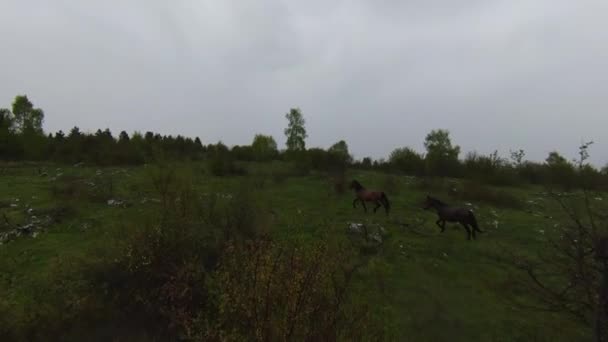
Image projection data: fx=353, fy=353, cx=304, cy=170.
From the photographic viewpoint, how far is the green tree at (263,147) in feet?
128

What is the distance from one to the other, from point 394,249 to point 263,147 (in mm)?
38015

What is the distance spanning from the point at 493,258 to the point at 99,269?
40.4ft

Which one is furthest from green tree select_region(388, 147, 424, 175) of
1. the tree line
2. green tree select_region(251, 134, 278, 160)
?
green tree select_region(251, 134, 278, 160)

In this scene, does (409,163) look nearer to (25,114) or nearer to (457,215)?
(457,215)

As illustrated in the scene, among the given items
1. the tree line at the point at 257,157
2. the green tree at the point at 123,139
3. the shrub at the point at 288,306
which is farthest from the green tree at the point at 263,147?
the shrub at the point at 288,306

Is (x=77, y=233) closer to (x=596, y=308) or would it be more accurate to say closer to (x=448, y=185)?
(x=596, y=308)

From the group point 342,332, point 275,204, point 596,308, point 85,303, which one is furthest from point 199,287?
point 275,204

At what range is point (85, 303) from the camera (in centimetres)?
843

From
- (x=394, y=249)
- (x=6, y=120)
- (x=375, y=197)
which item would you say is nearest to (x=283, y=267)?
(x=394, y=249)

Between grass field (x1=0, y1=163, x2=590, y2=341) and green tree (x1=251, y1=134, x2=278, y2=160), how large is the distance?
1716cm

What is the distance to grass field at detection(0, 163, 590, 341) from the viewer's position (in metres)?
8.52

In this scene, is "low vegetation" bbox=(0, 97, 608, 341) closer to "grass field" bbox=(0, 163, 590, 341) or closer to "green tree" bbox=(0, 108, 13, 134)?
"grass field" bbox=(0, 163, 590, 341)

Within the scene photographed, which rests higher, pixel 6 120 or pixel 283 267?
pixel 6 120

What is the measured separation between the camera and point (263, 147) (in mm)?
48906
